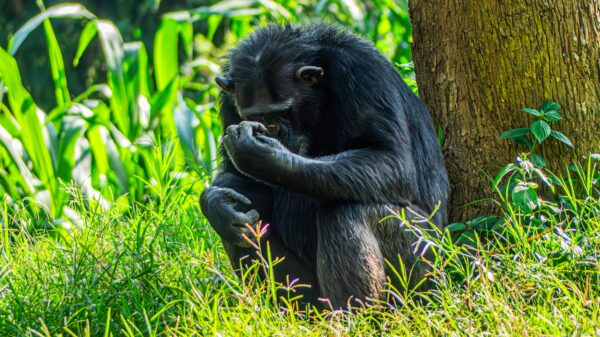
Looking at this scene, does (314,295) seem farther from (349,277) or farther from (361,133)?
(361,133)

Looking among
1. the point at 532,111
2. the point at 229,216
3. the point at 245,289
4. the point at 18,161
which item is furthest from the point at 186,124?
the point at 245,289

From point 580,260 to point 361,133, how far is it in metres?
1.02

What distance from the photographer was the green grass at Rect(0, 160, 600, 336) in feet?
9.60

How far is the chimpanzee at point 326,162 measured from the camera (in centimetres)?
355

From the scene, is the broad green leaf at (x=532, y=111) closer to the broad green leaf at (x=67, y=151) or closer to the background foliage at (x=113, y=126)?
the background foliage at (x=113, y=126)

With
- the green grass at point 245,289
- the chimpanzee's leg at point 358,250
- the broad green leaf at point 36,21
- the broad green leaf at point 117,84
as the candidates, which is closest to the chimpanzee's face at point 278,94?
the chimpanzee's leg at point 358,250

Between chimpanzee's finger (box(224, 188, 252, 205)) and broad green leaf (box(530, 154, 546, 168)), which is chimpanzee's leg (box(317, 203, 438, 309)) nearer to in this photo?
chimpanzee's finger (box(224, 188, 252, 205))

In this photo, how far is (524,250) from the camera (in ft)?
10.9

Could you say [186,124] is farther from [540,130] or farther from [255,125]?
[540,130]

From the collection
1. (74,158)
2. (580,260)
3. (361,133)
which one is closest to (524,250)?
(580,260)

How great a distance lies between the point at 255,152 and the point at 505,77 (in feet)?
4.08

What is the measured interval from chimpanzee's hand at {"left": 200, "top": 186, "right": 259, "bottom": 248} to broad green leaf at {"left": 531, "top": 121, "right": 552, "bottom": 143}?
125 cm

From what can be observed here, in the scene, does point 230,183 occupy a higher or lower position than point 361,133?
lower

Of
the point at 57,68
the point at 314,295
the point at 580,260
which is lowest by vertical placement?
the point at 314,295
